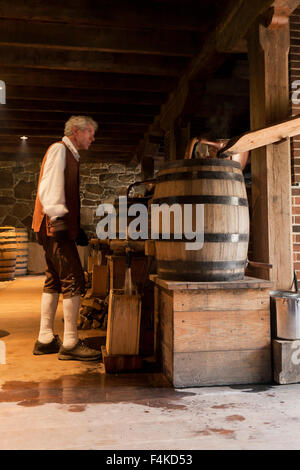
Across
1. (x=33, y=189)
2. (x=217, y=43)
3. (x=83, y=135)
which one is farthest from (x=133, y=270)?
(x=33, y=189)

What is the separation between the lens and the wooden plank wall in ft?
11.8

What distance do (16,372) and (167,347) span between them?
95 cm

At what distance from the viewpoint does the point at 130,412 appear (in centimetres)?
208

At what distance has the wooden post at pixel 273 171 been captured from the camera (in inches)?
127

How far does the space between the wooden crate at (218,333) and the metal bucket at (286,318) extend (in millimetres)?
59

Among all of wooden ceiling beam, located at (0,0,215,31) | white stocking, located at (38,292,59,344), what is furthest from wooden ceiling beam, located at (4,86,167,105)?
white stocking, located at (38,292,59,344)

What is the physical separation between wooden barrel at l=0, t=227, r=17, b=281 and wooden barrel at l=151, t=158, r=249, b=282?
260 inches

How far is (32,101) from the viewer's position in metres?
6.85

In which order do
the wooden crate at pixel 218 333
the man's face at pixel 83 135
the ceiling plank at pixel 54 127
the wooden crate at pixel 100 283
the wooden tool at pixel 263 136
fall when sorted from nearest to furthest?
the wooden crate at pixel 218 333
the wooden tool at pixel 263 136
the man's face at pixel 83 135
the wooden crate at pixel 100 283
the ceiling plank at pixel 54 127

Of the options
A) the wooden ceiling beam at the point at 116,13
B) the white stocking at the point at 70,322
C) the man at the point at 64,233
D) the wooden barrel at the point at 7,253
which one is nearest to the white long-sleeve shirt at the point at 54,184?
the man at the point at 64,233

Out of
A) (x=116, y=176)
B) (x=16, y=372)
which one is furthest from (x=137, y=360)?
(x=116, y=176)

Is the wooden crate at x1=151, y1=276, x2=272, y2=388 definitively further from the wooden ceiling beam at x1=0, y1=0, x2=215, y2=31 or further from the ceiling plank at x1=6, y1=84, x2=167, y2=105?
the ceiling plank at x1=6, y1=84, x2=167, y2=105

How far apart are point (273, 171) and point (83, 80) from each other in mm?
3446

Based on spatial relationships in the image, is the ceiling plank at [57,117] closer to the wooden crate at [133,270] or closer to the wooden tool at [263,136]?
the wooden crate at [133,270]
